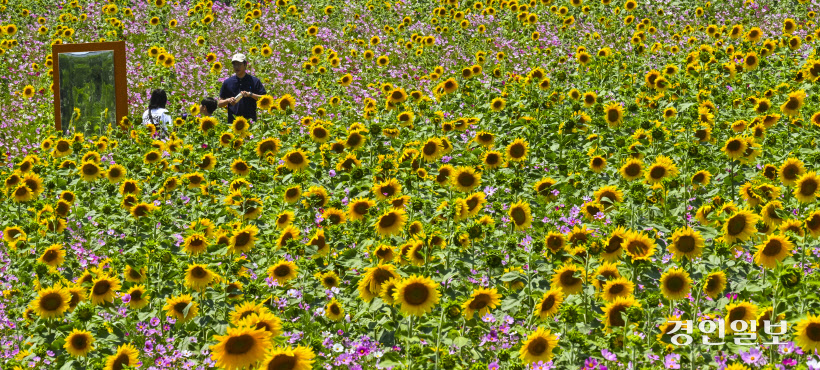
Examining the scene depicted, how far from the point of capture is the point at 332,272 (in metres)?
4.22

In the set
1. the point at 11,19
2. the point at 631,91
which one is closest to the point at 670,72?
the point at 631,91

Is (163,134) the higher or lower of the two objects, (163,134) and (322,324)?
the higher

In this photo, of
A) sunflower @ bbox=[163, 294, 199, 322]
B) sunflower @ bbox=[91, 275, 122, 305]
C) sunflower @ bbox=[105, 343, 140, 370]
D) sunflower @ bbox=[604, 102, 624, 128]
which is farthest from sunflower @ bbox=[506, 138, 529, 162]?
sunflower @ bbox=[105, 343, 140, 370]

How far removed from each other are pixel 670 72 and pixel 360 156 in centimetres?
399

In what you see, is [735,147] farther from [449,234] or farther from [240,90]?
[240,90]

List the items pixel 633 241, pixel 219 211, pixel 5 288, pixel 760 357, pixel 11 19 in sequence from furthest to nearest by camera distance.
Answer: pixel 11 19
pixel 219 211
pixel 5 288
pixel 633 241
pixel 760 357

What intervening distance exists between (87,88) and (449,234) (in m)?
6.63

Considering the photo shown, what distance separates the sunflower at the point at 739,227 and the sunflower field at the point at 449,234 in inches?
0.5

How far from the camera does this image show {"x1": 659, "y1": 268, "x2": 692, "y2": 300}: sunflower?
3.69 meters

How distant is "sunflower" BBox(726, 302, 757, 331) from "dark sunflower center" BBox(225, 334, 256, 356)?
7.41 feet

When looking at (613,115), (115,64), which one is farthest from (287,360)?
(115,64)

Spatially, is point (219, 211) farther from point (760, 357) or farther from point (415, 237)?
point (760, 357)

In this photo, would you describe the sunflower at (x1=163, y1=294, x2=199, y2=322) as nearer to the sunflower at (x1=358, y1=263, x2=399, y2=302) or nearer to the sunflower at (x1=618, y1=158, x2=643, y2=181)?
the sunflower at (x1=358, y1=263, x2=399, y2=302)

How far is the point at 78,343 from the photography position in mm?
3822
